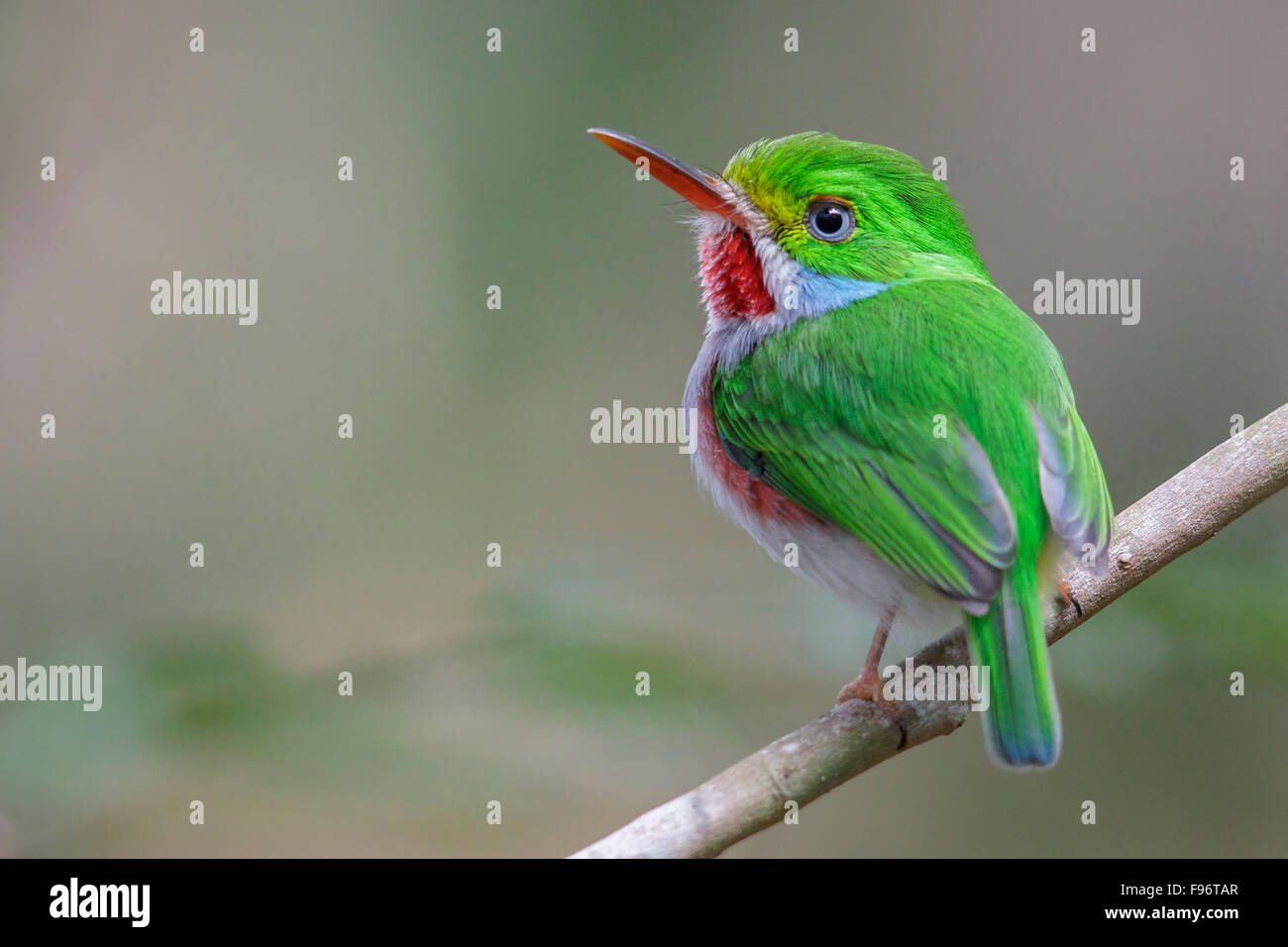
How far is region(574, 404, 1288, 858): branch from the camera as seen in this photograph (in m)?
2.43

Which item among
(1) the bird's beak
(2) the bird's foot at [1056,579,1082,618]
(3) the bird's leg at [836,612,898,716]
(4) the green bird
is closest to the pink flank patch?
(4) the green bird

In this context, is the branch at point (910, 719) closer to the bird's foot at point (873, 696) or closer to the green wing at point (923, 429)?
the bird's foot at point (873, 696)

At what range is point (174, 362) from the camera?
602cm

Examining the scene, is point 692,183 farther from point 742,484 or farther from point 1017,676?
point 1017,676

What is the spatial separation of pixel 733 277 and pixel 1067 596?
113 cm

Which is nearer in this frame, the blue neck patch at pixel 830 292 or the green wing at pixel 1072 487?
the green wing at pixel 1072 487

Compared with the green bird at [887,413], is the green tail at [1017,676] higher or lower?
lower

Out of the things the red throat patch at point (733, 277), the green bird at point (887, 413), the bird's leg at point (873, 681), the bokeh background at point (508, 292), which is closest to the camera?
the green bird at point (887, 413)

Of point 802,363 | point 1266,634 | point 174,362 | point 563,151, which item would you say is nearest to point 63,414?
point 174,362

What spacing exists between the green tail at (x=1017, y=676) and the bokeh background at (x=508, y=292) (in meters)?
0.97

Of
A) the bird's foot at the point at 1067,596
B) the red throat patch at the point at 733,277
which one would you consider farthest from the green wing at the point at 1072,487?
the red throat patch at the point at 733,277

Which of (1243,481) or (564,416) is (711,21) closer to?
(564,416)

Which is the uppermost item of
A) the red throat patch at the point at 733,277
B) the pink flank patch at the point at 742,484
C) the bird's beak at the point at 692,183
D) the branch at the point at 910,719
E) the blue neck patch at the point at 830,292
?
the bird's beak at the point at 692,183

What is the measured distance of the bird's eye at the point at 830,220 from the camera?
11.0 ft
